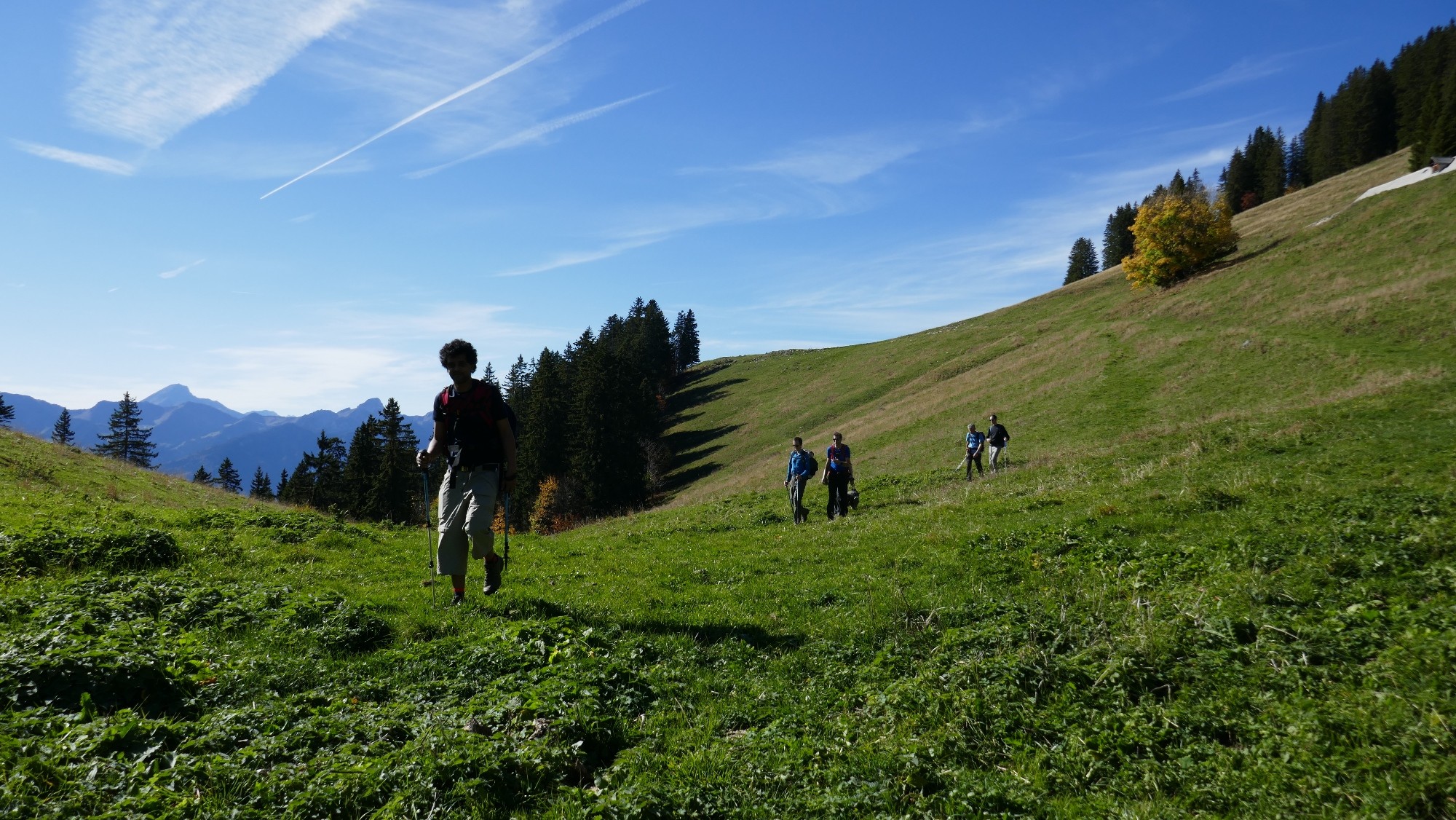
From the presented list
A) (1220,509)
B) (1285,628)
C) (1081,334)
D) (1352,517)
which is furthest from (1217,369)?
(1285,628)

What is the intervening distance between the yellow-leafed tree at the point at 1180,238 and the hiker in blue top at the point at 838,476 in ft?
169

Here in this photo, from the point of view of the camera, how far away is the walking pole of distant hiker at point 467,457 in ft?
28.4

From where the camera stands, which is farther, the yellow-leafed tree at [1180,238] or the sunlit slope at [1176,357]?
the yellow-leafed tree at [1180,238]

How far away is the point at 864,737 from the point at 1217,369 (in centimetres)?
3559

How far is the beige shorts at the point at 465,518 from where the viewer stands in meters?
8.60

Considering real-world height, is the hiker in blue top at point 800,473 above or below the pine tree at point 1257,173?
below

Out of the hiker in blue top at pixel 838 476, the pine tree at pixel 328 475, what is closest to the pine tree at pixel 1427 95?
the hiker in blue top at pixel 838 476

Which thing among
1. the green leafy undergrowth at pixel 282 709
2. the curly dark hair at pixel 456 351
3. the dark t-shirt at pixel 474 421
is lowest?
the green leafy undergrowth at pixel 282 709

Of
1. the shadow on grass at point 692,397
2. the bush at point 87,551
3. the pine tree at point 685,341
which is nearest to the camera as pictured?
the bush at point 87,551

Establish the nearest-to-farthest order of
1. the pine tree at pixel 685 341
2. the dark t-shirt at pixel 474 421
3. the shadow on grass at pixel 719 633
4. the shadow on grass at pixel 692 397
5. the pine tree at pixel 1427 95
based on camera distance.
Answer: the shadow on grass at pixel 719 633 → the dark t-shirt at pixel 474 421 → the pine tree at pixel 1427 95 → the shadow on grass at pixel 692 397 → the pine tree at pixel 685 341

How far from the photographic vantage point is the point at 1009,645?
21.9 feet

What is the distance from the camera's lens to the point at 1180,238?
5578 cm

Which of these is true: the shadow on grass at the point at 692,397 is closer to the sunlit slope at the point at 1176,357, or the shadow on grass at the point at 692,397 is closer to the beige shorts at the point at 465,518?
the sunlit slope at the point at 1176,357

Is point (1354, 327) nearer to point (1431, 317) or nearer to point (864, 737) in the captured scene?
point (1431, 317)
